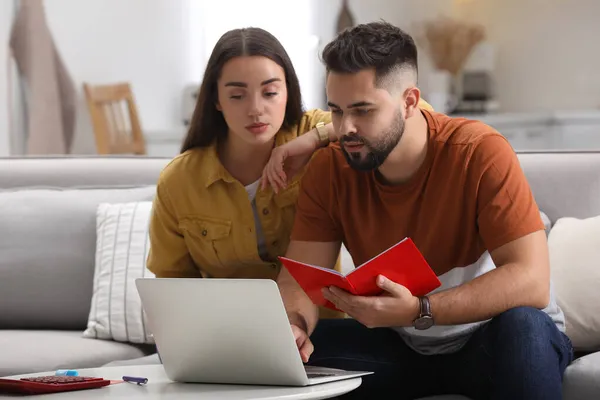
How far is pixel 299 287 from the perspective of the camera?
1.71 metres

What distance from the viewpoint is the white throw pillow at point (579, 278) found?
1827mm

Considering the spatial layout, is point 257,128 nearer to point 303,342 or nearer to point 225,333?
point 303,342

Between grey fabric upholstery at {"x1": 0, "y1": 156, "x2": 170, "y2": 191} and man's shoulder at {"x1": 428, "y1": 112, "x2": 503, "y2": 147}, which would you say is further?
grey fabric upholstery at {"x1": 0, "y1": 156, "x2": 170, "y2": 191}

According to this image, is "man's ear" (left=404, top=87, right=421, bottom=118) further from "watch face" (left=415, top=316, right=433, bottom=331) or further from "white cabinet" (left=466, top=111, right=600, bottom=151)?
"white cabinet" (left=466, top=111, right=600, bottom=151)

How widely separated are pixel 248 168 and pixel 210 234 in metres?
0.16

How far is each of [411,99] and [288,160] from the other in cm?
28

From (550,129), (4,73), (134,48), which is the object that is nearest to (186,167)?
(4,73)

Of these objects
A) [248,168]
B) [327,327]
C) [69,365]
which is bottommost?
[69,365]

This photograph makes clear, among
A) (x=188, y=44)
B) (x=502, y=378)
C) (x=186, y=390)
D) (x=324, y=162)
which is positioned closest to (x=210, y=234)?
(x=324, y=162)

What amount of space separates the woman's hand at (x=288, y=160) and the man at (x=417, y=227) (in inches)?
1.0

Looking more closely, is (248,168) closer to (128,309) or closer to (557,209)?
(128,309)

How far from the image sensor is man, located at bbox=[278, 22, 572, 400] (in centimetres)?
150

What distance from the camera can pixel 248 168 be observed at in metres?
1.87

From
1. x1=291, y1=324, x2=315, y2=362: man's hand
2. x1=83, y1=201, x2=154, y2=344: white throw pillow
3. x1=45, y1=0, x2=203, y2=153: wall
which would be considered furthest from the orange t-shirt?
x1=45, y1=0, x2=203, y2=153: wall
